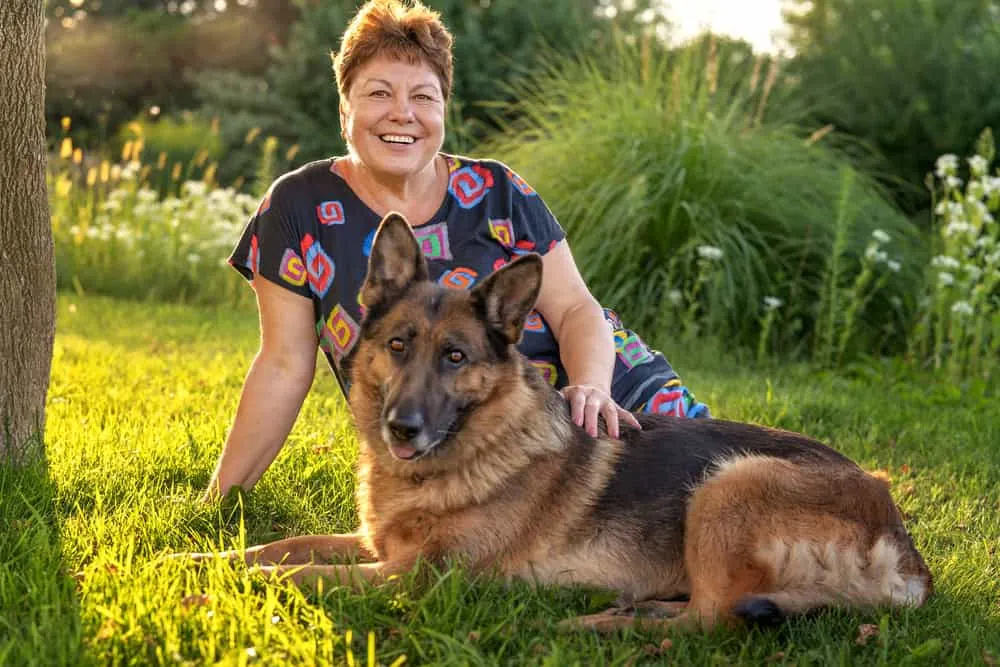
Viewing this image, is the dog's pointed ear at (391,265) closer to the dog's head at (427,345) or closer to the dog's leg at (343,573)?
the dog's head at (427,345)

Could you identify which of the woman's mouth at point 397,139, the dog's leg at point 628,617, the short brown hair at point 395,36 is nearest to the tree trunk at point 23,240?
the short brown hair at point 395,36

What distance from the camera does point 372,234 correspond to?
4.07 metres

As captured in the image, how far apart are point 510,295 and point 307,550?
1117mm

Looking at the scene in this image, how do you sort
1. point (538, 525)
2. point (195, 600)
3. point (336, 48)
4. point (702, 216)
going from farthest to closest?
point (336, 48) < point (702, 216) < point (538, 525) < point (195, 600)

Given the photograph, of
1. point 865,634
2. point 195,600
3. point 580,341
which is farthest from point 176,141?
point 865,634

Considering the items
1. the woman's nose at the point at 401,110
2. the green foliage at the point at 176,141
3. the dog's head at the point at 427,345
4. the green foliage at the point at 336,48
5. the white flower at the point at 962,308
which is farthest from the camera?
the green foliage at the point at 176,141

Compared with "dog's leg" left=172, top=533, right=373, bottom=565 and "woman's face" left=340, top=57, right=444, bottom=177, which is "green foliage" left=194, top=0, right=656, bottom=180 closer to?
"woman's face" left=340, top=57, right=444, bottom=177

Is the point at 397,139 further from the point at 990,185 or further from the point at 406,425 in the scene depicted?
the point at 990,185

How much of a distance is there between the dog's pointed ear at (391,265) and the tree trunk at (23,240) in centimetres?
146

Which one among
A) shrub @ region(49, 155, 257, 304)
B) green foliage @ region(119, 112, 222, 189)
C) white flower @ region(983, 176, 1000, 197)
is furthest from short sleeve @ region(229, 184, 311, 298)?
green foliage @ region(119, 112, 222, 189)

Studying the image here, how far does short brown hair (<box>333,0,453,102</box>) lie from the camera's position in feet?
12.8

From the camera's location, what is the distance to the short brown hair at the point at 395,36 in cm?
390

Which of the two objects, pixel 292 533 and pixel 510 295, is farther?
pixel 292 533

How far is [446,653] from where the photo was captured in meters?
2.64
